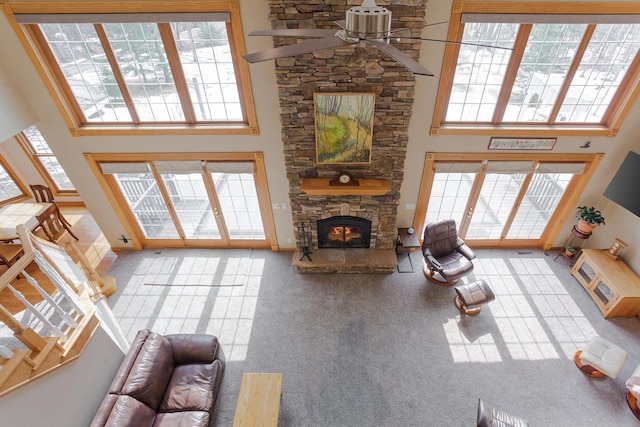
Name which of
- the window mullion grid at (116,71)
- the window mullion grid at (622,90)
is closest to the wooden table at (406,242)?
the window mullion grid at (622,90)

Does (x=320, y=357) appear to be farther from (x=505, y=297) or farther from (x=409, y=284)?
(x=505, y=297)

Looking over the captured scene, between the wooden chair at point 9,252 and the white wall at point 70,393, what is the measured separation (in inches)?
118

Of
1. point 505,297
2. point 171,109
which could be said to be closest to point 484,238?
point 505,297

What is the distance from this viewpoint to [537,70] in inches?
186

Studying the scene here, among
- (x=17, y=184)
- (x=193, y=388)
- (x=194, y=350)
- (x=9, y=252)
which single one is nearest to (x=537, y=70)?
(x=194, y=350)

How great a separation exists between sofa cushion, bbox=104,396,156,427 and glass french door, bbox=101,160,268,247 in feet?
10.8

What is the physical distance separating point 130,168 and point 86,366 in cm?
313

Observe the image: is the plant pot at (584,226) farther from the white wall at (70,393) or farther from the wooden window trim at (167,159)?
the white wall at (70,393)

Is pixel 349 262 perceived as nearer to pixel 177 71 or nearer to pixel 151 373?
pixel 151 373

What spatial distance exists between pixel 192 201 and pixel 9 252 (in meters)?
3.09

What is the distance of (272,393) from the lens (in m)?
3.89

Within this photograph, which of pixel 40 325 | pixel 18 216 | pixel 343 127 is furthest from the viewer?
pixel 18 216

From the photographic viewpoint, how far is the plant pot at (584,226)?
5625 mm

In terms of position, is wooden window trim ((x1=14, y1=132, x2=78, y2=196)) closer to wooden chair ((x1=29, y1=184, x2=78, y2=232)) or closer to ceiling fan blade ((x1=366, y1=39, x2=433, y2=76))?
wooden chair ((x1=29, y1=184, x2=78, y2=232))
